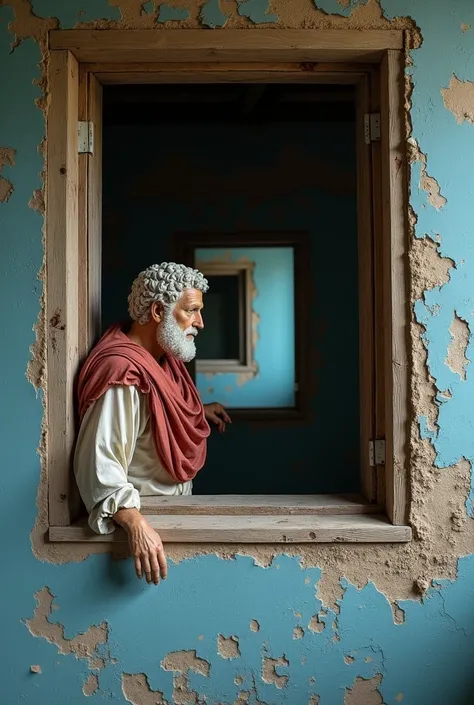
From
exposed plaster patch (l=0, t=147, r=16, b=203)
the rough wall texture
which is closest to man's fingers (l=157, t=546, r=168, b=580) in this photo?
the rough wall texture

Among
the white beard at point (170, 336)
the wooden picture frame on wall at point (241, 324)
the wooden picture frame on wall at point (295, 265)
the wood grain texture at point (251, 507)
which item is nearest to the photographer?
the wood grain texture at point (251, 507)

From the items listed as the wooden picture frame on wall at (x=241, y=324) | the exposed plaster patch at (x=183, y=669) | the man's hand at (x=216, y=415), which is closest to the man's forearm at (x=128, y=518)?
the exposed plaster patch at (x=183, y=669)

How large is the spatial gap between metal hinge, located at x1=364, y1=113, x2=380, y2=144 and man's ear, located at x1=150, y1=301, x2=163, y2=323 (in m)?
0.90

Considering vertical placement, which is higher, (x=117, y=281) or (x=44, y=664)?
(x=117, y=281)

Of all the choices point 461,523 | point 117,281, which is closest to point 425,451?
point 461,523

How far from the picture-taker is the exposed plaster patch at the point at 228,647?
2215 millimetres

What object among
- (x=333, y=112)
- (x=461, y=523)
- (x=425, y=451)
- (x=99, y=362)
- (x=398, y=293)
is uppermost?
(x=333, y=112)

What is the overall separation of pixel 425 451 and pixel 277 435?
273 cm

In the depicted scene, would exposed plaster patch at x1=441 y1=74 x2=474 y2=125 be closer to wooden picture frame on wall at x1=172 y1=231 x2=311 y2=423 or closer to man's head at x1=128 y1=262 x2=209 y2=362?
man's head at x1=128 y1=262 x2=209 y2=362

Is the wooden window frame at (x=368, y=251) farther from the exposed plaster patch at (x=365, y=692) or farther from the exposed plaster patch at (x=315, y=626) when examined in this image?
the exposed plaster patch at (x=365, y=692)

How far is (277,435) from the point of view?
193 inches

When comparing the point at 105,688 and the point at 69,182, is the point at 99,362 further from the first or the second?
the point at 105,688

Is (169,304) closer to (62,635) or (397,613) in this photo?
(62,635)

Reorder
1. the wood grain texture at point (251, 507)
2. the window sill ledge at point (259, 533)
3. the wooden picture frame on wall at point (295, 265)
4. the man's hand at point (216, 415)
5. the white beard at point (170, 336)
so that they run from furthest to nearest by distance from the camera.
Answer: the wooden picture frame on wall at point (295, 265) → the man's hand at point (216, 415) → the white beard at point (170, 336) → the wood grain texture at point (251, 507) → the window sill ledge at point (259, 533)
